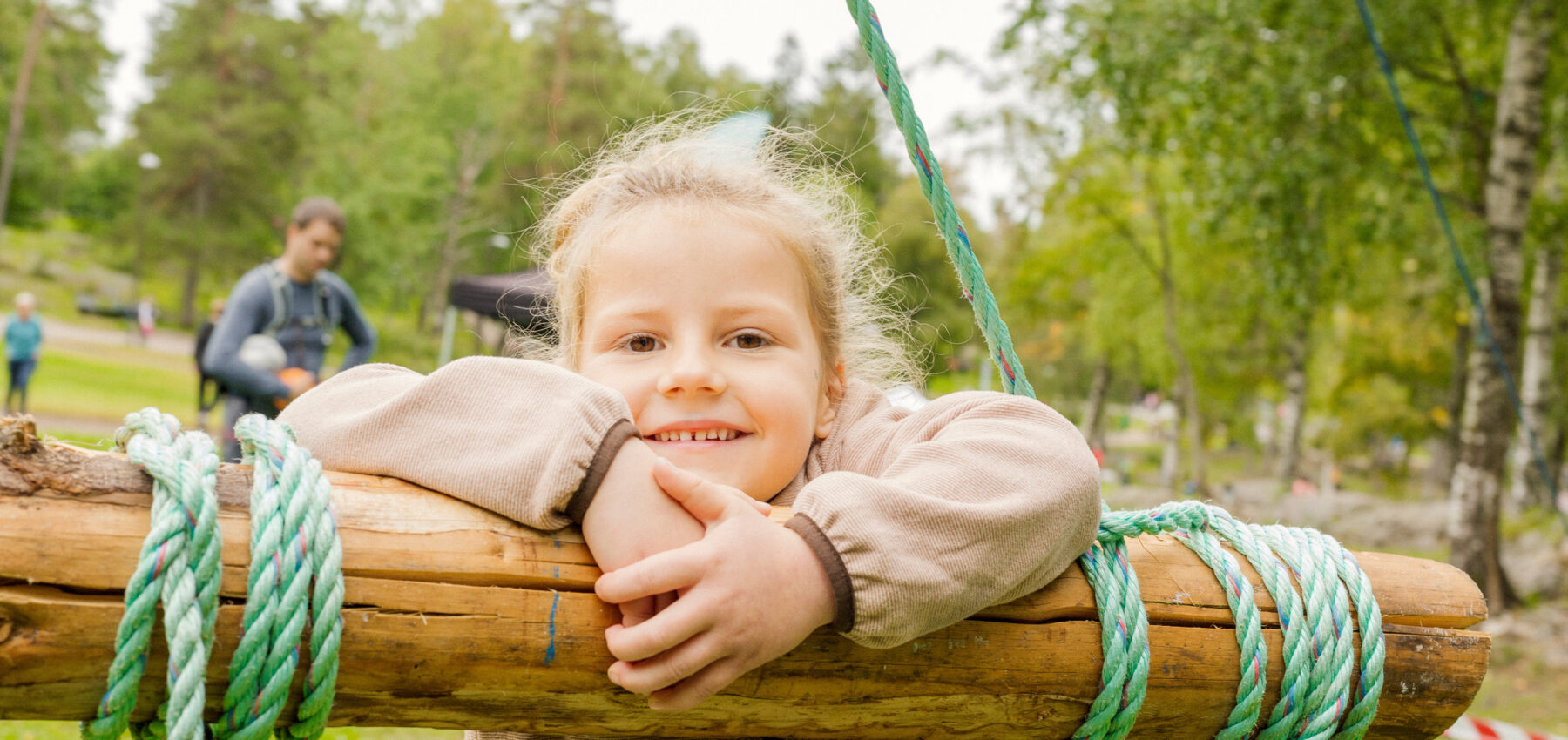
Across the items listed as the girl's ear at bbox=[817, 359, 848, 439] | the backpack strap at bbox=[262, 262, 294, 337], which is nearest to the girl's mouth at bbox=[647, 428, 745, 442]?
the girl's ear at bbox=[817, 359, 848, 439]

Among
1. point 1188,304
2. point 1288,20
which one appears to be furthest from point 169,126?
point 1288,20

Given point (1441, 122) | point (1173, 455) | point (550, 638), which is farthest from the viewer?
point (1173, 455)

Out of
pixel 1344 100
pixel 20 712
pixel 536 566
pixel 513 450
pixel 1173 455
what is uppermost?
pixel 1344 100

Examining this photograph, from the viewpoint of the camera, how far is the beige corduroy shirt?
3.60ft

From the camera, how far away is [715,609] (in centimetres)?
102

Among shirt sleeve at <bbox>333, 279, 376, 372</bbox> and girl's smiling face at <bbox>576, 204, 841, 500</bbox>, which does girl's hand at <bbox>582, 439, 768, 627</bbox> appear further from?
shirt sleeve at <bbox>333, 279, 376, 372</bbox>

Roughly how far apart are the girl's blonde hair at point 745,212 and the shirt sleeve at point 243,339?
3074 mm

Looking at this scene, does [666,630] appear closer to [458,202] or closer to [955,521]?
[955,521]

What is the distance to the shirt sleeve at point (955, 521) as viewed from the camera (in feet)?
3.58

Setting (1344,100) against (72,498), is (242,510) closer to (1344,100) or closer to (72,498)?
(72,498)

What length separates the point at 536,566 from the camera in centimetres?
112

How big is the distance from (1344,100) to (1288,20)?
101cm

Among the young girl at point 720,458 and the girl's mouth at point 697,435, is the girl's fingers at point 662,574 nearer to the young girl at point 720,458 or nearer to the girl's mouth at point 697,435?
the young girl at point 720,458

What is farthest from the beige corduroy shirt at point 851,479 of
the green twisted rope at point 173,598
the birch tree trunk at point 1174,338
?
the birch tree trunk at point 1174,338
